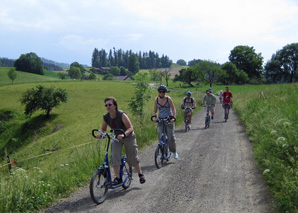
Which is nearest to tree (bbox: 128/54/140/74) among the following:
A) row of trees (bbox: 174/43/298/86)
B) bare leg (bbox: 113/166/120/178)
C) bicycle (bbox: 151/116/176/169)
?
row of trees (bbox: 174/43/298/86)

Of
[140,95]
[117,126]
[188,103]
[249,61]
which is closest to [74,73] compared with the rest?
[249,61]

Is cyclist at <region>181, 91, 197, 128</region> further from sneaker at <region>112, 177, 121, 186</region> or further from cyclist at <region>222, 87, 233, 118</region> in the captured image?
sneaker at <region>112, 177, 121, 186</region>

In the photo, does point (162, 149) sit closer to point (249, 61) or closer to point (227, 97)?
point (227, 97)

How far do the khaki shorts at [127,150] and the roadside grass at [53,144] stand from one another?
1362mm

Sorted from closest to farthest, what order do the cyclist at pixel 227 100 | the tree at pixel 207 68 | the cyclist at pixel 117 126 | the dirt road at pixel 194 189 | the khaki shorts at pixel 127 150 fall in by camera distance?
the dirt road at pixel 194 189 < the cyclist at pixel 117 126 < the khaki shorts at pixel 127 150 < the cyclist at pixel 227 100 < the tree at pixel 207 68

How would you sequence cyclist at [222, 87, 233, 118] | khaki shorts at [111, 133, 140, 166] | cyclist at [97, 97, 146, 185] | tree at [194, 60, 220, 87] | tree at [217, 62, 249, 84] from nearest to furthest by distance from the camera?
cyclist at [97, 97, 146, 185] < khaki shorts at [111, 133, 140, 166] < cyclist at [222, 87, 233, 118] < tree at [194, 60, 220, 87] < tree at [217, 62, 249, 84]

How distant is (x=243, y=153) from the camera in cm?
842

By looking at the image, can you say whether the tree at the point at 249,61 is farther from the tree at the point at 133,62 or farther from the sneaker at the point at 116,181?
the sneaker at the point at 116,181

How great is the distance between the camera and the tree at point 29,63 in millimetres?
123562

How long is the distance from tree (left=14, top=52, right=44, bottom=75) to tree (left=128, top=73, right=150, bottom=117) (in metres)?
125

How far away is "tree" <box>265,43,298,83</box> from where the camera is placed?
86562 mm

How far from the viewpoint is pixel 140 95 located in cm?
1745

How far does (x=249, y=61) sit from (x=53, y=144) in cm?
8528

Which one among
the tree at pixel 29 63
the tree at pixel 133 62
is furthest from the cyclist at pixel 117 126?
the tree at pixel 133 62
